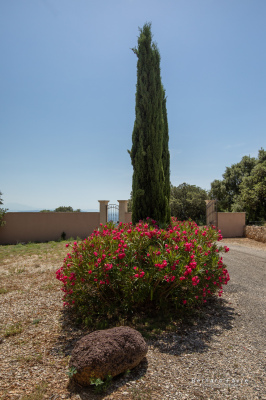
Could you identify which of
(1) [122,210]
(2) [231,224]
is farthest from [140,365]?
(2) [231,224]

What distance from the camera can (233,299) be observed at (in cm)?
500

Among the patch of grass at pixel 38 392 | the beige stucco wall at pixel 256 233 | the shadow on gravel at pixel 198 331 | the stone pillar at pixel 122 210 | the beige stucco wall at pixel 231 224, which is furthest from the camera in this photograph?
the beige stucco wall at pixel 231 224

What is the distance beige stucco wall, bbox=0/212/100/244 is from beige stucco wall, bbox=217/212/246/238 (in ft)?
26.1

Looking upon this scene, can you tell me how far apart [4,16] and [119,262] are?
7066 millimetres

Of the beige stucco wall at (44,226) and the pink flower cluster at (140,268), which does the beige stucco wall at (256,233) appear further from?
the pink flower cluster at (140,268)

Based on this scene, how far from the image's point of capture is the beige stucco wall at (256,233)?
14.1m

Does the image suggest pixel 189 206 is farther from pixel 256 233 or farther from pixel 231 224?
pixel 256 233

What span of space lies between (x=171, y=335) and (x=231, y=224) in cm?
1410

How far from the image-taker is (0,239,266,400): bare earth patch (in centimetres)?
234

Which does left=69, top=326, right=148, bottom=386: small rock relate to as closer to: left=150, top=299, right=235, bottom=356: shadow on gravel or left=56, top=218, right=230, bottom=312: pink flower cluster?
left=150, top=299, right=235, bottom=356: shadow on gravel

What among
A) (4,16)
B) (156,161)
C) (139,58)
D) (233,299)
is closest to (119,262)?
(233,299)

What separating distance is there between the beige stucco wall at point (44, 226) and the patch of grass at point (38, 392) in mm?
13077

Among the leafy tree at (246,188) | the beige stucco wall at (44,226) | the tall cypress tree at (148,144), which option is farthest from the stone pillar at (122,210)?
the leafy tree at (246,188)

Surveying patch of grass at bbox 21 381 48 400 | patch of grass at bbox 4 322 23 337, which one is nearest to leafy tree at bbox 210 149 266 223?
patch of grass at bbox 4 322 23 337
